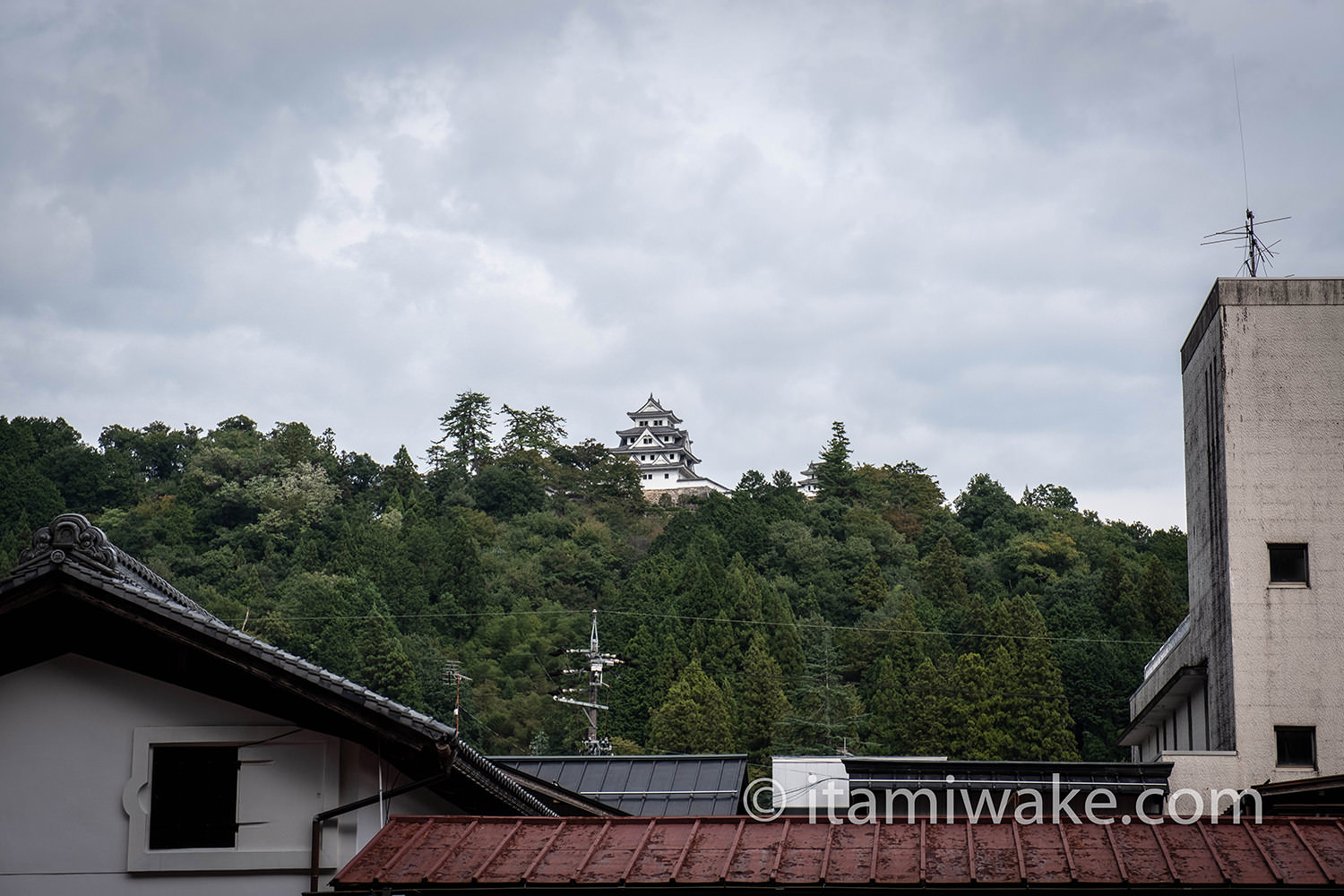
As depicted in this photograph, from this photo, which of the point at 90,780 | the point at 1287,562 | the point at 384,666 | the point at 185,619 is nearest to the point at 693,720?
the point at 384,666

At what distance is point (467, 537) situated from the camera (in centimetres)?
10625

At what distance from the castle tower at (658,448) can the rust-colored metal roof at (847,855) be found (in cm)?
14794

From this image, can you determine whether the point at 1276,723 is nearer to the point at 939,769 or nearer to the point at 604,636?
the point at 939,769

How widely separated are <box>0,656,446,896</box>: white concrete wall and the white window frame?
0.12 feet

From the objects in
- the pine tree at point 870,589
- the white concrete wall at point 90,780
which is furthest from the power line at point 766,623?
the white concrete wall at point 90,780

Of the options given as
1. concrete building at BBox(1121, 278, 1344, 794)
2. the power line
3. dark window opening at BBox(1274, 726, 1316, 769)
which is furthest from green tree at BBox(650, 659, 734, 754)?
dark window opening at BBox(1274, 726, 1316, 769)

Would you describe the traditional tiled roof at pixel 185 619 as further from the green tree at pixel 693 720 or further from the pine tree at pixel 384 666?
the pine tree at pixel 384 666

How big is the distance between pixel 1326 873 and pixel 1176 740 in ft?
86.5

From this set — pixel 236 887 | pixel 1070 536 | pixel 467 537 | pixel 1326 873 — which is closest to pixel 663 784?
pixel 236 887

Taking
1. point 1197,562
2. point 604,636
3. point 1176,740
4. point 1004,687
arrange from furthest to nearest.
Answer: point 604,636, point 1004,687, point 1176,740, point 1197,562

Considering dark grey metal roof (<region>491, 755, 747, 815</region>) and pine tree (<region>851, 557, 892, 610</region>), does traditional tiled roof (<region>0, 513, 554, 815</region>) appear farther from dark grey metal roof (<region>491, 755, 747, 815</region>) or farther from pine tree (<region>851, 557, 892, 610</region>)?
pine tree (<region>851, 557, 892, 610</region>)

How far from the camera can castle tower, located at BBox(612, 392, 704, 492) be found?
159250 mm

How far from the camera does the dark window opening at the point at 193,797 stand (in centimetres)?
1050

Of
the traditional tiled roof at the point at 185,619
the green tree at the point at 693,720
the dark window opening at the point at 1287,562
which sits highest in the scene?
the dark window opening at the point at 1287,562
